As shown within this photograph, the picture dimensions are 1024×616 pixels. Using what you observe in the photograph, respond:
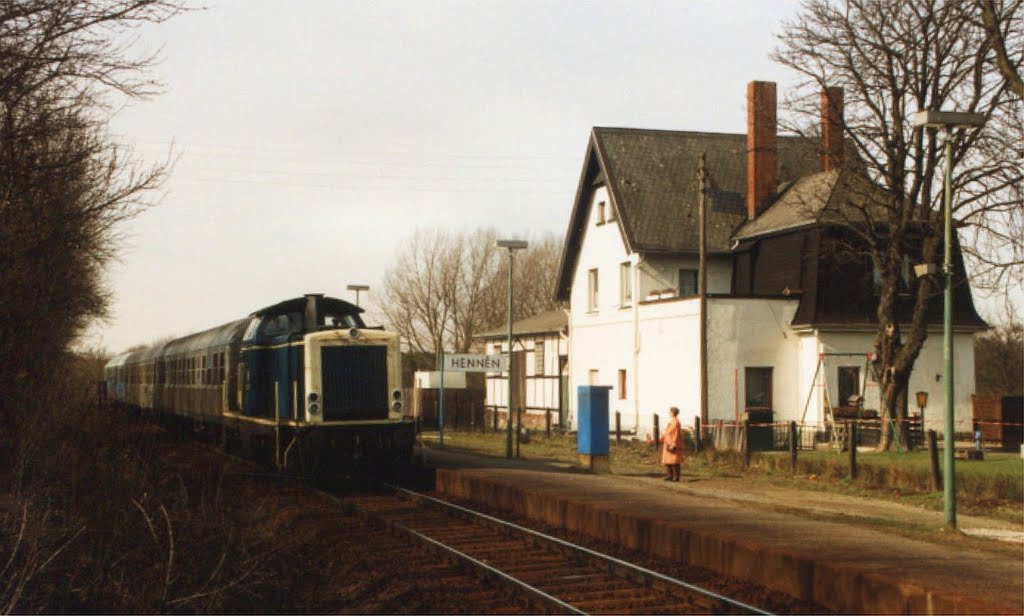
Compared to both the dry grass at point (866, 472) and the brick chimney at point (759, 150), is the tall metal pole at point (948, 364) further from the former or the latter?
the brick chimney at point (759, 150)

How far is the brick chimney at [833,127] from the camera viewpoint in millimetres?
28328

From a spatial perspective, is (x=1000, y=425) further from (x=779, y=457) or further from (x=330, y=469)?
(x=330, y=469)

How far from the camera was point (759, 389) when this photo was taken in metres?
34.7

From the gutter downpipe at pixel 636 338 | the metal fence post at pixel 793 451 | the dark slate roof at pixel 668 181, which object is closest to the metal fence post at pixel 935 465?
the metal fence post at pixel 793 451

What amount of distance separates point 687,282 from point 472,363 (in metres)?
11.6

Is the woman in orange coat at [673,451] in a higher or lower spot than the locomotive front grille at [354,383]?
lower

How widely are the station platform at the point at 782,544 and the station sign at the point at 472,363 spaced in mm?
9923

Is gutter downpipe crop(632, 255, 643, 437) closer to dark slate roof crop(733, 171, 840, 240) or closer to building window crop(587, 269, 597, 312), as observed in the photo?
dark slate roof crop(733, 171, 840, 240)

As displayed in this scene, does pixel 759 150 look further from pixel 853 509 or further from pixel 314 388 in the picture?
pixel 314 388

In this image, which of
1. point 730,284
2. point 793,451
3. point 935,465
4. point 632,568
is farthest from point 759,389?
point 632,568

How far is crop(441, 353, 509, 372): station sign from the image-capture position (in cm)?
3019

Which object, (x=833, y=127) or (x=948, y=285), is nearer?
(x=948, y=285)

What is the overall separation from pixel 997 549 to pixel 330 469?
11.7m

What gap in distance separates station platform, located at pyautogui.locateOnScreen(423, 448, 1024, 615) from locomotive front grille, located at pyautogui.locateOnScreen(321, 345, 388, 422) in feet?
6.43
